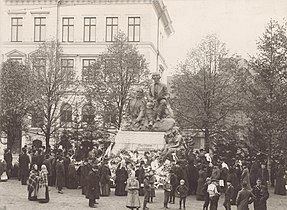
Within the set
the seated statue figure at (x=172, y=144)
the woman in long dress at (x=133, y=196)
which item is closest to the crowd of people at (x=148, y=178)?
the woman in long dress at (x=133, y=196)

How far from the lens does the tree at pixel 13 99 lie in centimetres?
2750

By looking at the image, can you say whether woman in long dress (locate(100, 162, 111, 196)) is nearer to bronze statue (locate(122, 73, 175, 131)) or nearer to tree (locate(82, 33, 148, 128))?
bronze statue (locate(122, 73, 175, 131))

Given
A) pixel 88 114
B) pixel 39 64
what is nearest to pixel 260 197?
pixel 88 114

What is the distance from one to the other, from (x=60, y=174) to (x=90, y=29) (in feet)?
103

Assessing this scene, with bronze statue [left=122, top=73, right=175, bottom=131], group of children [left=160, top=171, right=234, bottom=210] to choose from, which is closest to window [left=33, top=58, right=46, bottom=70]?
bronze statue [left=122, top=73, right=175, bottom=131]

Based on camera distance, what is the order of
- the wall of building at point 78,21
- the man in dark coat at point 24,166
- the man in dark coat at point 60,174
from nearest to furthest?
the man in dark coat at point 60,174
the man in dark coat at point 24,166
the wall of building at point 78,21

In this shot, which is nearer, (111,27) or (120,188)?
(120,188)

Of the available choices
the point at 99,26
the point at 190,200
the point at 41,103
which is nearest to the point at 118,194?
the point at 190,200

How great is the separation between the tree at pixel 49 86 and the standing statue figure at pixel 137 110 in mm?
9551

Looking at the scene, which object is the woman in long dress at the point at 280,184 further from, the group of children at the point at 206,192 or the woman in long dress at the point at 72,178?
the woman in long dress at the point at 72,178

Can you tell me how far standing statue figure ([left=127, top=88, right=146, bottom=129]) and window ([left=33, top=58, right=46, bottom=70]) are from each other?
12.4 meters

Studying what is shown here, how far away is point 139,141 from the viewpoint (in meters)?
24.3

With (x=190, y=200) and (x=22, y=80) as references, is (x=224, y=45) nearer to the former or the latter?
(x=22, y=80)

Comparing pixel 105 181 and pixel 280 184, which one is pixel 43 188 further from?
pixel 280 184
